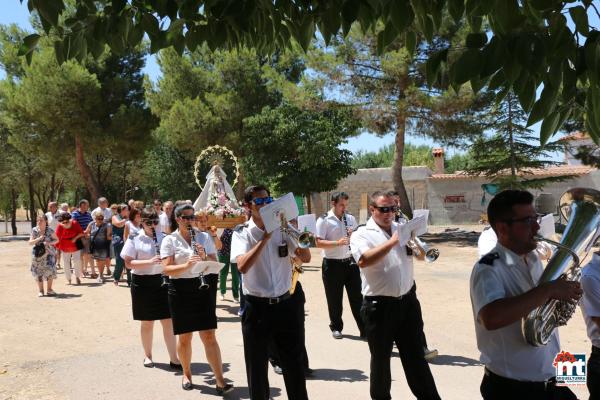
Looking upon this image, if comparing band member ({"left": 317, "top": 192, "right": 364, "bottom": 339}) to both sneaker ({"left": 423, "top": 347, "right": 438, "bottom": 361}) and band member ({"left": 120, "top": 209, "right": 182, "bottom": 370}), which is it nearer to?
sneaker ({"left": 423, "top": 347, "right": 438, "bottom": 361})

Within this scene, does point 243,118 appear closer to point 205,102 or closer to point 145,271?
point 205,102

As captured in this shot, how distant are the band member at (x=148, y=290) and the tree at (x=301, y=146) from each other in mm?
17194

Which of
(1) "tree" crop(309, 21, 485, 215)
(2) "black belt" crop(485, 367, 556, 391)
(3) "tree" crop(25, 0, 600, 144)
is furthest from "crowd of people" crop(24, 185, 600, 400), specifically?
(1) "tree" crop(309, 21, 485, 215)

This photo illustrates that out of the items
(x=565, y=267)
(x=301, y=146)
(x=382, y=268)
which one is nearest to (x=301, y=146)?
(x=301, y=146)

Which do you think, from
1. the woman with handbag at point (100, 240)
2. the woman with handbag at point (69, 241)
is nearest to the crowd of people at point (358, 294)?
the woman with handbag at point (69, 241)

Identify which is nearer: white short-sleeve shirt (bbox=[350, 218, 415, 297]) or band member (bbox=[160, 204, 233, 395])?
white short-sleeve shirt (bbox=[350, 218, 415, 297])

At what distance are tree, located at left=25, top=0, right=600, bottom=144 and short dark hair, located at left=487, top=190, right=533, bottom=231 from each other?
0.99 feet

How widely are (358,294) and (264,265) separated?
10.8ft

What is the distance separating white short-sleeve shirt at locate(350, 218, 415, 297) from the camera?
190 inches

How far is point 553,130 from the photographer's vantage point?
108 inches

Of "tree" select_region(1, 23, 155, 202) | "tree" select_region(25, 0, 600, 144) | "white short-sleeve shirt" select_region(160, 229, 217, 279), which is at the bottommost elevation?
"white short-sleeve shirt" select_region(160, 229, 217, 279)

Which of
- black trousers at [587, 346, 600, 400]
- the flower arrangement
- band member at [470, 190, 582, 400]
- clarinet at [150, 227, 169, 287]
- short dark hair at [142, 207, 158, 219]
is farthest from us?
the flower arrangement

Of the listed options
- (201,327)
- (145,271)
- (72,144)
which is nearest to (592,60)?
(201,327)

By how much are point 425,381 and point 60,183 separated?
43.3m
